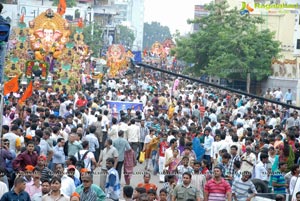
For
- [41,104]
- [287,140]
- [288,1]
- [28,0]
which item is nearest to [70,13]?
[28,0]

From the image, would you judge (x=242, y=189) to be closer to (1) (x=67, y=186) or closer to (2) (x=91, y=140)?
(1) (x=67, y=186)

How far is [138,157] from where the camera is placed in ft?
82.6

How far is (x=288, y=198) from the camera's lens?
15625 mm

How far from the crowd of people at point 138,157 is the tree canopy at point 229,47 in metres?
20.5

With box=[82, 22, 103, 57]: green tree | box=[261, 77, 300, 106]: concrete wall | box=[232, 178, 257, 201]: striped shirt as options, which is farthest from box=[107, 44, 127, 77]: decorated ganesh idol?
box=[232, 178, 257, 201]: striped shirt

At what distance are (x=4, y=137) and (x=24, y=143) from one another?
37cm

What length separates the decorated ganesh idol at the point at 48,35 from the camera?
1716 inches

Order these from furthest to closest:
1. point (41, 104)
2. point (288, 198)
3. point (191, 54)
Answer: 1. point (191, 54)
2. point (41, 104)
3. point (288, 198)

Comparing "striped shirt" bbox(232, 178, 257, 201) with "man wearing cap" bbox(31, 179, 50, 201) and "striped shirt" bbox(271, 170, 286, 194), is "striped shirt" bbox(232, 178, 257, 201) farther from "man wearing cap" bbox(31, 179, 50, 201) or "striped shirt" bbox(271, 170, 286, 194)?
"man wearing cap" bbox(31, 179, 50, 201)

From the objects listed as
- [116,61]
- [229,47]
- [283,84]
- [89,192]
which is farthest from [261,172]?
[116,61]

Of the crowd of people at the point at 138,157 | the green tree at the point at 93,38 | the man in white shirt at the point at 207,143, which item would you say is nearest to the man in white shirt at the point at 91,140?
the crowd of people at the point at 138,157

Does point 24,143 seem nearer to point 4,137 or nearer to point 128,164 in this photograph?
point 4,137

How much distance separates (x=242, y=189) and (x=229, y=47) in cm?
3619

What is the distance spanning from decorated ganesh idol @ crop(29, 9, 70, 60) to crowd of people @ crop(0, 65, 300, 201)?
13610 mm
